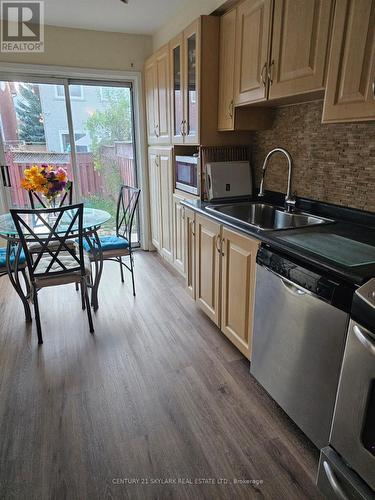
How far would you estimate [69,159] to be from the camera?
379 cm

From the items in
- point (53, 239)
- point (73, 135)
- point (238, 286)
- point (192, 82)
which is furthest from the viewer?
point (73, 135)

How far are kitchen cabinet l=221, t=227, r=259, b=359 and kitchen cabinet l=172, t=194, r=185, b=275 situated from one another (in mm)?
1049

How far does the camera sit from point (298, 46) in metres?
1.60

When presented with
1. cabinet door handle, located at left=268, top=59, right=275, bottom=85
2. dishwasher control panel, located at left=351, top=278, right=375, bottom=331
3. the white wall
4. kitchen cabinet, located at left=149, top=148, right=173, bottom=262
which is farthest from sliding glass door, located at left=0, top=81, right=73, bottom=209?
dishwasher control panel, located at left=351, top=278, right=375, bottom=331

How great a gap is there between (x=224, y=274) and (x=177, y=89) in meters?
1.75

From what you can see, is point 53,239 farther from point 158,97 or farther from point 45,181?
point 158,97

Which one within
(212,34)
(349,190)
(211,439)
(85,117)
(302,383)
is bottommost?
(211,439)

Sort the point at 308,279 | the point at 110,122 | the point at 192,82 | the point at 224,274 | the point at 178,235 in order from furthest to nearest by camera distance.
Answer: the point at 110,122 < the point at 178,235 < the point at 192,82 < the point at 224,274 < the point at 308,279

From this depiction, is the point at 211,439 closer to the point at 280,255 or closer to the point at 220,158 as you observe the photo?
the point at 280,255

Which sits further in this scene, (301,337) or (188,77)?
(188,77)

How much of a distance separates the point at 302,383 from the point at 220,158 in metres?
1.83

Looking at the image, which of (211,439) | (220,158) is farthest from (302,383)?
(220,158)

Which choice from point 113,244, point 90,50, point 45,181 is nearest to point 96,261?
point 113,244

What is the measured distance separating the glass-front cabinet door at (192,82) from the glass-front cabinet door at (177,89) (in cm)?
9
